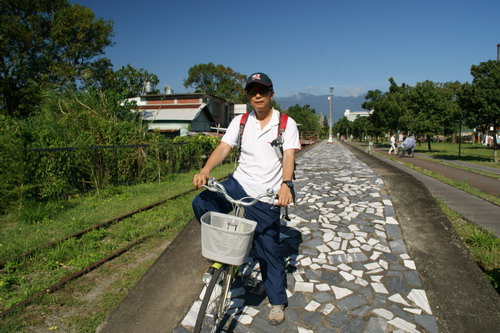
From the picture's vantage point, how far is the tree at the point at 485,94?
21141 millimetres

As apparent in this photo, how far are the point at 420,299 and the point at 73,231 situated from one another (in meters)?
5.28

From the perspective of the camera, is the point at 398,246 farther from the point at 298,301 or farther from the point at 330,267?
the point at 298,301

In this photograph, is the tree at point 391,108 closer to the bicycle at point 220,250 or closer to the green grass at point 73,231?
the green grass at point 73,231

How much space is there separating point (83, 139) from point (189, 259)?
6332 millimetres

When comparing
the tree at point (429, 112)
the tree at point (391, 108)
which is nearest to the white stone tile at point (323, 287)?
the tree at point (429, 112)

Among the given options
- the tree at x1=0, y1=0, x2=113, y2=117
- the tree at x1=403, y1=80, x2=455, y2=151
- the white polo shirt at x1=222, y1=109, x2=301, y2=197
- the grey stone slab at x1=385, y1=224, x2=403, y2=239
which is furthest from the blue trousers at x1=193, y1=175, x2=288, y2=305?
the tree at x1=403, y1=80, x2=455, y2=151

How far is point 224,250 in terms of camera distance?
223 cm

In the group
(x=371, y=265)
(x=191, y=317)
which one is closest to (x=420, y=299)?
(x=371, y=265)

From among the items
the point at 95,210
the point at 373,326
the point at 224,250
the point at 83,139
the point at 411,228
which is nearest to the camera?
the point at 224,250

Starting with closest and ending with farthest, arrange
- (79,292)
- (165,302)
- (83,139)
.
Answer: (165,302)
(79,292)
(83,139)

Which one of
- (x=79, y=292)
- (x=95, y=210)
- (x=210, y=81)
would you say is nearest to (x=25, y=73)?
(x=95, y=210)

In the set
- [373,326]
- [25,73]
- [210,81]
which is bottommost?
[373,326]

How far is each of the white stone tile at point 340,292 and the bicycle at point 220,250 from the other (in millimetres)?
1398

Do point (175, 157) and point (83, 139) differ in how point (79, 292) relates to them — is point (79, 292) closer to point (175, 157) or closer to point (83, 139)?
point (83, 139)
